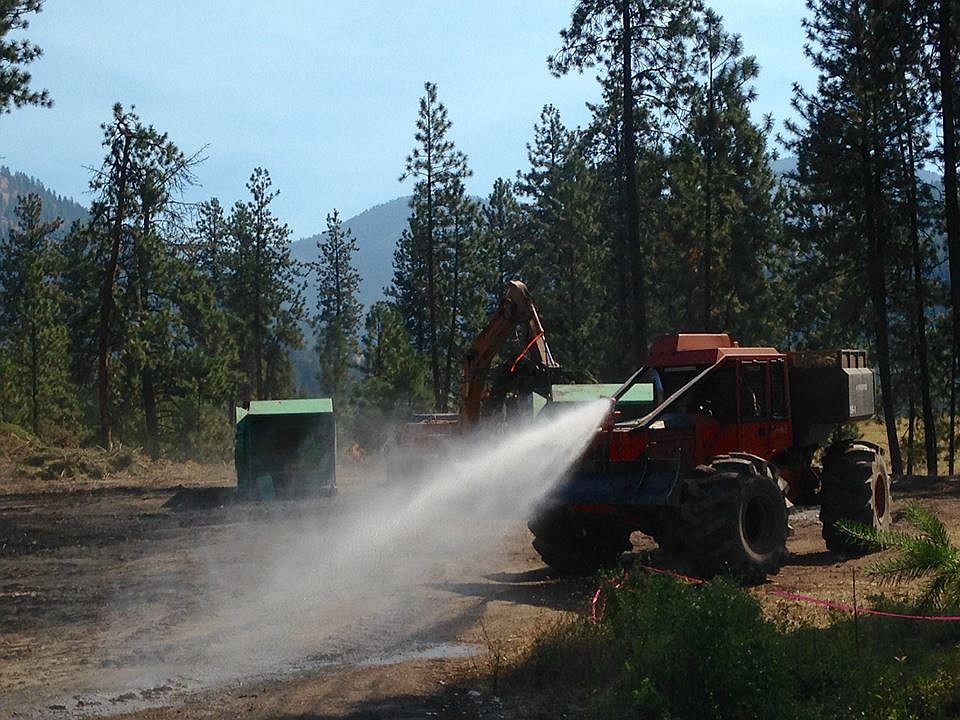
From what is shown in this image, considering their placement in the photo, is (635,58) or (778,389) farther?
(635,58)

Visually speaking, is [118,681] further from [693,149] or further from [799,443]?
[693,149]

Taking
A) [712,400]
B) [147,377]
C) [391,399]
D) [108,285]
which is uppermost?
[108,285]

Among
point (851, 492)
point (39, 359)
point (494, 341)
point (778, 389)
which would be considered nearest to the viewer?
point (778, 389)

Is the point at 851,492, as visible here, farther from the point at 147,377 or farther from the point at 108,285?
the point at 147,377

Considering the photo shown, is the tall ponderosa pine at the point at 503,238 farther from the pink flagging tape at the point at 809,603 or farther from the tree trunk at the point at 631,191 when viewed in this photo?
the pink flagging tape at the point at 809,603

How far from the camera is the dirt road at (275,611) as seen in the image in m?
8.63

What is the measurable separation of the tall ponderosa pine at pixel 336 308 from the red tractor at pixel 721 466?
6738 cm

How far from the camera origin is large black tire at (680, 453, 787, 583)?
1241cm

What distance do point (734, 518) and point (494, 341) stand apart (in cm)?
846

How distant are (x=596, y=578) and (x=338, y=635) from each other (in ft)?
13.7

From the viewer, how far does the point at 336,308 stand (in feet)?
313

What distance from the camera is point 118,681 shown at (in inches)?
359

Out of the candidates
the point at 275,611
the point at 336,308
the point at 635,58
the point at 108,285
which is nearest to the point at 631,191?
the point at 635,58

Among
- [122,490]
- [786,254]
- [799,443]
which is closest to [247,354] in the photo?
[786,254]
